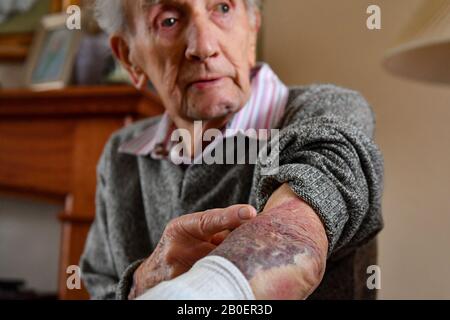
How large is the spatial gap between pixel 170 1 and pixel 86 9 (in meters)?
0.36

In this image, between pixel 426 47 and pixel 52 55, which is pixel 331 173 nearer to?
pixel 426 47

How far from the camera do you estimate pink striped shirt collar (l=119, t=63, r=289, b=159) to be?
2.67 ft

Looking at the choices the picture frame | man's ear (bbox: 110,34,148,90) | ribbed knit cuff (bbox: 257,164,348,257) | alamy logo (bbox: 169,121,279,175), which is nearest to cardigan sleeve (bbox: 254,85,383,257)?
ribbed knit cuff (bbox: 257,164,348,257)

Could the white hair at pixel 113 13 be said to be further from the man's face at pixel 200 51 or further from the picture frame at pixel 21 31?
the picture frame at pixel 21 31

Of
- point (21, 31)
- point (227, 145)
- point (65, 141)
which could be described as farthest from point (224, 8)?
point (21, 31)

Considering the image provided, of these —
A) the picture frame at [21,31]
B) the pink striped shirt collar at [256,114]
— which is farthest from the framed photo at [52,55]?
the pink striped shirt collar at [256,114]

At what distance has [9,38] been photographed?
5.63 feet

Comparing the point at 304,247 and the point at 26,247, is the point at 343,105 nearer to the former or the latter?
the point at 304,247

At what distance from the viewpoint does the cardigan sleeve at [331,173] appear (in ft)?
1.77

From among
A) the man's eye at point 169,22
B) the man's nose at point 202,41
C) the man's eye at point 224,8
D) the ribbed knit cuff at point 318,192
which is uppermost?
the man's eye at point 224,8

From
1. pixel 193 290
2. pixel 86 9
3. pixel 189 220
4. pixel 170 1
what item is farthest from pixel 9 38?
pixel 193 290

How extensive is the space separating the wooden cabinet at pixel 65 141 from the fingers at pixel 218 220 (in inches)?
32.5

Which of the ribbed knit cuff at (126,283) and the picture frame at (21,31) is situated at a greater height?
the picture frame at (21,31)

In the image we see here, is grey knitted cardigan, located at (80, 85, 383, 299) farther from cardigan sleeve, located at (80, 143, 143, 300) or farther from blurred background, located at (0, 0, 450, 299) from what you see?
blurred background, located at (0, 0, 450, 299)
